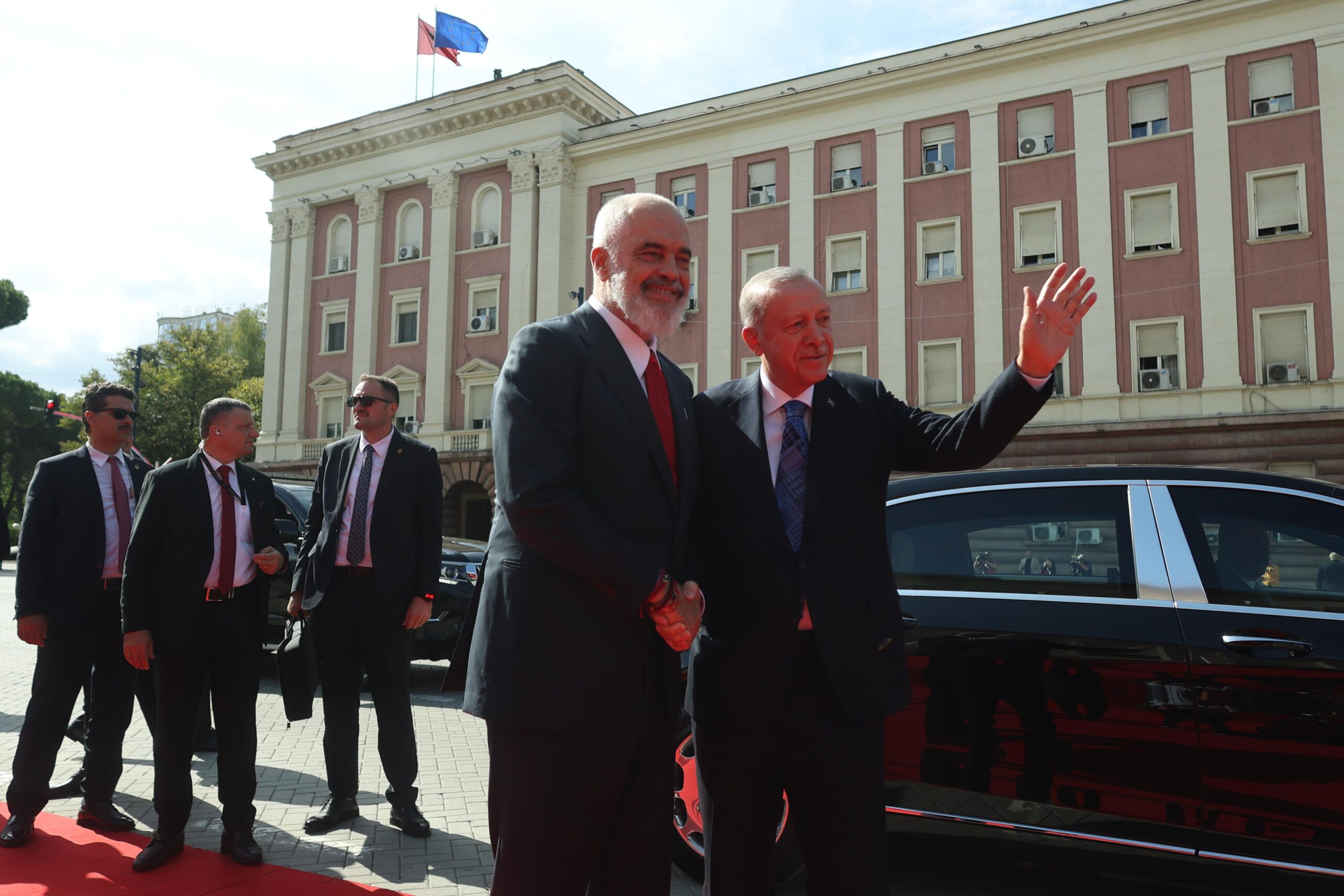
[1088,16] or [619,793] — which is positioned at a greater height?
[1088,16]

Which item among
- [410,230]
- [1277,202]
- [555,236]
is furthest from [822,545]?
[410,230]

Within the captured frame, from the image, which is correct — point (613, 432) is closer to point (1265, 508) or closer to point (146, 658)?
point (1265, 508)

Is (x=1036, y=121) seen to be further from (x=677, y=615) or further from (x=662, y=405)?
(x=677, y=615)

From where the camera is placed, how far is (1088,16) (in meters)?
24.9

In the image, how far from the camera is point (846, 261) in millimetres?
28109

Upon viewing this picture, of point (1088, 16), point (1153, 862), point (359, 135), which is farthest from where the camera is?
point (359, 135)

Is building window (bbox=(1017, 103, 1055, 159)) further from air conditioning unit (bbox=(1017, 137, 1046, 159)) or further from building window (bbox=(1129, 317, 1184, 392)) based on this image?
building window (bbox=(1129, 317, 1184, 392))

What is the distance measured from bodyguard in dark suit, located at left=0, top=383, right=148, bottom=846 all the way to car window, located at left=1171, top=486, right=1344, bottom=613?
15.9 feet

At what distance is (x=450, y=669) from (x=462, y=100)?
3469cm

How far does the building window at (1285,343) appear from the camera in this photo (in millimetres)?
22281

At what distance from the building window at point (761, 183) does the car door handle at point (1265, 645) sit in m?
27.4

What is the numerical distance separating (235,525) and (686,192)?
1104 inches

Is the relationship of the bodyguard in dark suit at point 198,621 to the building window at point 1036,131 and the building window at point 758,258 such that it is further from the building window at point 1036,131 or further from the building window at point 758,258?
the building window at point 758,258

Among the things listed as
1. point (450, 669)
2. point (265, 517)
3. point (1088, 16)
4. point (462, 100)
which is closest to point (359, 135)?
point (462, 100)
